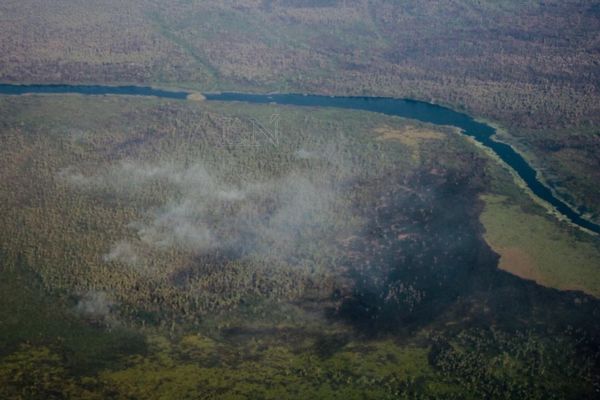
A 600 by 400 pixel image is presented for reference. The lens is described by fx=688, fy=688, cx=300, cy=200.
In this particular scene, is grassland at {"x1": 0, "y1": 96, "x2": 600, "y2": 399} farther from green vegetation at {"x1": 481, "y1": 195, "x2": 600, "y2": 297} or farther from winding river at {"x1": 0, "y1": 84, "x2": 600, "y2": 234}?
winding river at {"x1": 0, "y1": 84, "x2": 600, "y2": 234}

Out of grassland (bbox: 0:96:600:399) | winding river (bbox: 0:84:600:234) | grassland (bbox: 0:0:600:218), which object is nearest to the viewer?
grassland (bbox: 0:96:600:399)

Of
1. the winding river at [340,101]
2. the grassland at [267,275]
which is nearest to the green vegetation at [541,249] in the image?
the grassland at [267,275]

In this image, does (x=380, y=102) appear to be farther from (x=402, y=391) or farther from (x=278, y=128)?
(x=402, y=391)

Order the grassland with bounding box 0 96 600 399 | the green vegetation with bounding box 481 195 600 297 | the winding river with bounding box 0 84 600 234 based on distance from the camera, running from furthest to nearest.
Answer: the winding river with bounding box 0 84 600 234 < the green vegetation with bounding box 481 195 600 297 < the grassland with bounding box 0 96 600 399

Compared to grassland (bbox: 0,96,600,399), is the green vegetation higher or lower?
higher

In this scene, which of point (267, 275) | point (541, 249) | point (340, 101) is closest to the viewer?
point (267, 275)

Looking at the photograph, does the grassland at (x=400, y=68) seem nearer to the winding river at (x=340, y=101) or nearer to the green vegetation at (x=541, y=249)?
the winding river at (x=340, y=101)

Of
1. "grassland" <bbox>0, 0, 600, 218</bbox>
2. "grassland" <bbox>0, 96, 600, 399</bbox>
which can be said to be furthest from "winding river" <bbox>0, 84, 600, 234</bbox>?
"grassland" <bbox>0, 96, 600, 399</bbox>

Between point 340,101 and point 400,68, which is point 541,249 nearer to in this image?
point 340,101

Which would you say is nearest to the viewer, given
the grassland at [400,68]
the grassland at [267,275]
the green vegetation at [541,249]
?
the grassland at [267,275]

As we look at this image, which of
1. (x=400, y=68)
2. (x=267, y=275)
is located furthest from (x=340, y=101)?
(x=267, y=275)

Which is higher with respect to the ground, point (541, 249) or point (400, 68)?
point (400, 68)

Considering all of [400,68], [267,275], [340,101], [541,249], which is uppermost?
[400,68]
